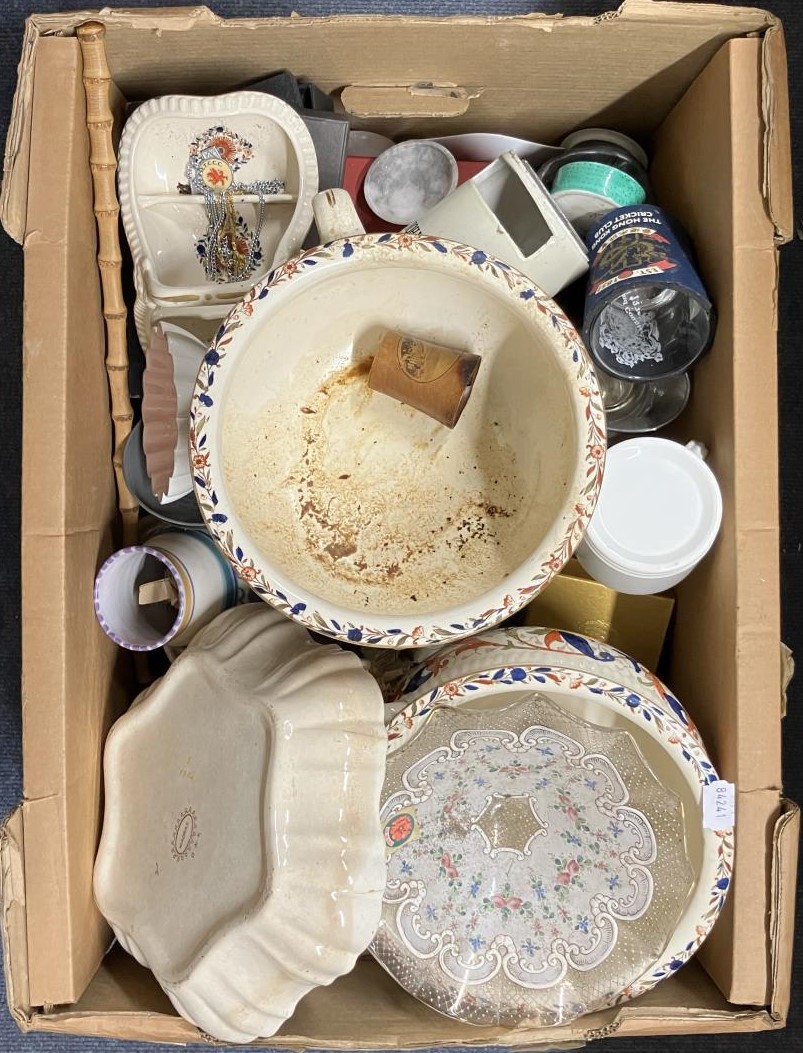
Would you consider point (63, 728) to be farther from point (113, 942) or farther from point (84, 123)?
point (84, 123)

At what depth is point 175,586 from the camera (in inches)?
33.3

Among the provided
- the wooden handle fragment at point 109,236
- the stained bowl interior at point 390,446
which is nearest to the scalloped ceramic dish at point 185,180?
the wooden handle fragment at point 109,236

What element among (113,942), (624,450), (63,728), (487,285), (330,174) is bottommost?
(113,942)

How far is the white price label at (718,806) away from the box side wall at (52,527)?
1.77ft

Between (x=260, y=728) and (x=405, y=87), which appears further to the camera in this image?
(x=405, y=87)

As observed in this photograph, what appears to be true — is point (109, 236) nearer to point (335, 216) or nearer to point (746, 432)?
point (335, 216)

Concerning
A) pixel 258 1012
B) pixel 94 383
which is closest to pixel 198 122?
pixel 94 383

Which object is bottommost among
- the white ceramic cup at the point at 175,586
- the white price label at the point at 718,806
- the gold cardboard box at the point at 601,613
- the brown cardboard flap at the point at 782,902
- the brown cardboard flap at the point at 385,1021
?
the brown cardboard flap at the point at 385,1021

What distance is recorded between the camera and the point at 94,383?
2.79 ft

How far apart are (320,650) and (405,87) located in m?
0.56

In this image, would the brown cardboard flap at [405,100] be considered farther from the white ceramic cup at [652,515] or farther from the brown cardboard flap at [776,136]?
the white ceramic cup at [652,515]

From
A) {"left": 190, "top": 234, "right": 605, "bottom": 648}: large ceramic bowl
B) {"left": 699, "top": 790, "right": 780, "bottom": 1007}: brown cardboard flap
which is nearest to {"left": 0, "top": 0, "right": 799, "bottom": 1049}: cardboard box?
{"left": 699, "top": 790, "right": 780, "bottom": 1007}: brown cardboard flap

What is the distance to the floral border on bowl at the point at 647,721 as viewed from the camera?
2.44ft

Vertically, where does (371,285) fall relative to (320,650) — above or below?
above
